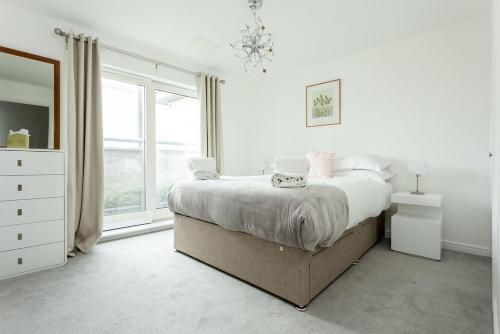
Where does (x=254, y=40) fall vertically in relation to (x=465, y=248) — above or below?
above

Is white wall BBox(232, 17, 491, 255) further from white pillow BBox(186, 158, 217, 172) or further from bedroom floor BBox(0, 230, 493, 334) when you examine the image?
white pillow BBox(186, 158, 217, 172)

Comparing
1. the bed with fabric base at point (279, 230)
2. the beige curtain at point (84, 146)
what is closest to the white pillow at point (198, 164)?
the bed with fabric base at point (279, 230)

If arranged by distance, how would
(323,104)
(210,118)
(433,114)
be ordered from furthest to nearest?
(210,118) < (323,104) < (433,114)

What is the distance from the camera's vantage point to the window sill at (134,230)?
2.96m

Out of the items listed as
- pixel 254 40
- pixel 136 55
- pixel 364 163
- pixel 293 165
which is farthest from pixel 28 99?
pixel 364 163

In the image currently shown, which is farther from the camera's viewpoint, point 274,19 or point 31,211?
point 274,19

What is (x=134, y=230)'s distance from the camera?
3.18 metres

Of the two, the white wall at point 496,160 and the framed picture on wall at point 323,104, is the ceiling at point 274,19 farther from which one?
the white wall at point 496,160

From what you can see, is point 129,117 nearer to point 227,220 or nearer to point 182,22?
point 182,22

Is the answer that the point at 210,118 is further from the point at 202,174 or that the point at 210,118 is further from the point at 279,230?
the point at 279,230

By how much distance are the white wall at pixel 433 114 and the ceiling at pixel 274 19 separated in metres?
0.21

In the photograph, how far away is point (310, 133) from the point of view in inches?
155

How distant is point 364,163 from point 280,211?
6.14 feet

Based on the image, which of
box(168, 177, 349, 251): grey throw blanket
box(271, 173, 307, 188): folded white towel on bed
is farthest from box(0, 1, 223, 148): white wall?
box(271, 173, 307, 188): folded white towel on bed
